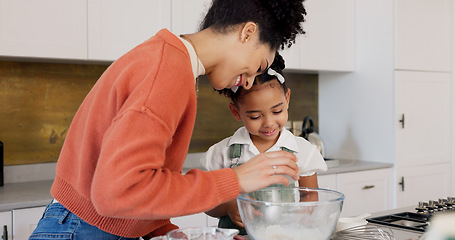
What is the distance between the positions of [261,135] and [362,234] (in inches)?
19.2

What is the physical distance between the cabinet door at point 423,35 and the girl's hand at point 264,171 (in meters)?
2.27

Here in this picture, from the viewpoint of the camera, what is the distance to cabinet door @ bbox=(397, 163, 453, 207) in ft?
9.98

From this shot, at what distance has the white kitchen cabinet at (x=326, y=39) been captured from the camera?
2918 mm

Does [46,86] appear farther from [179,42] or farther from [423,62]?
[423,62]

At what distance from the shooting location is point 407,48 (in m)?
3.02

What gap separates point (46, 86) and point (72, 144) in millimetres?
1540

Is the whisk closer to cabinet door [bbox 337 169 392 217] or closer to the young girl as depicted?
the young girl

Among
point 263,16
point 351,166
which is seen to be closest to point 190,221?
point 351,166

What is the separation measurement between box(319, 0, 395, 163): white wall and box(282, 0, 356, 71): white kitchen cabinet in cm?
7

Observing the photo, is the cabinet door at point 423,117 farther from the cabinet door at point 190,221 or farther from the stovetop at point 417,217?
the stovetop at point 417,217

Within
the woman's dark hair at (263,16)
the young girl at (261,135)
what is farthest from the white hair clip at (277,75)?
the woman's dark hair at (263,16)

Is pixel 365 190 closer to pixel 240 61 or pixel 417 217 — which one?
pixel 417 217

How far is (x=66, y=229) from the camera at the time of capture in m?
1.02

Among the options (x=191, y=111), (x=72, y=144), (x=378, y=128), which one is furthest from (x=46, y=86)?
(x=378, y=128)
